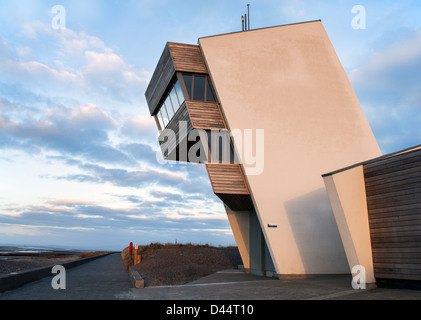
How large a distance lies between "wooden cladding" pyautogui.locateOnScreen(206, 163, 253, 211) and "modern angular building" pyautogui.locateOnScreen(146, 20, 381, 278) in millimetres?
44

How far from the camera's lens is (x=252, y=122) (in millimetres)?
15844

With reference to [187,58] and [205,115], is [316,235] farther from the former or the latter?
[187,58]

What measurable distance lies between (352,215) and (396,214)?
1271 millimetres

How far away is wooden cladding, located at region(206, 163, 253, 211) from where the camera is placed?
14.7 m

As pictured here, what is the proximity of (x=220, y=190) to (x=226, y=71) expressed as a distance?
5.82 meters

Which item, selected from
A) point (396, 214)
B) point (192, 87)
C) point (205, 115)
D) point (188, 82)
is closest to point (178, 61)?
point (188, 82)

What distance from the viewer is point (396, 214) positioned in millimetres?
10688

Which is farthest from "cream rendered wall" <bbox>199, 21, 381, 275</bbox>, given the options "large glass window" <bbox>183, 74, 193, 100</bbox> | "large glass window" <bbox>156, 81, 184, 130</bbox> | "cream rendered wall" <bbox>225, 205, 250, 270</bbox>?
"cream rendered wall" <bbox>225, 205, 250, 270</bbox>

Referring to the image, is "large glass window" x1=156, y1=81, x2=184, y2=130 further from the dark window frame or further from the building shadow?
the building shadow

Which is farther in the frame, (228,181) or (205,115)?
(205,115)
